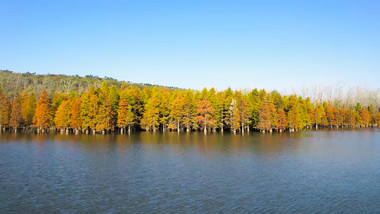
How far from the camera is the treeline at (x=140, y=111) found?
76375 mm

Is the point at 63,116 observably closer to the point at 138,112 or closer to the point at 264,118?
the point at 138,112

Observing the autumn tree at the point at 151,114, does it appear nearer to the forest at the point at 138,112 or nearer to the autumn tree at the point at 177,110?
the forest at the point at 138,112

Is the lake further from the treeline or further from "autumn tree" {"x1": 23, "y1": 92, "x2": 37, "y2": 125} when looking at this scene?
"autumn tree" {"x1": 23, "y1": 92, "x2": 37, "y2": 125}

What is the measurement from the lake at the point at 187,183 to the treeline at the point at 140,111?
127 ft

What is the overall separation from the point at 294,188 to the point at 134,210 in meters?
13.4

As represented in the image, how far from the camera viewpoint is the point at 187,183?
23828mm

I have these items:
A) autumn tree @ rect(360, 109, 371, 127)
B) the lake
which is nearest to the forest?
the lake

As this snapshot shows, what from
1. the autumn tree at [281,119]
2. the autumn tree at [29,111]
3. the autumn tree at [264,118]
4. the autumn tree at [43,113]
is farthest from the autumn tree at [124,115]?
the autumn tree at [281,119]

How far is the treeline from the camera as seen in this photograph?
76.4 meters

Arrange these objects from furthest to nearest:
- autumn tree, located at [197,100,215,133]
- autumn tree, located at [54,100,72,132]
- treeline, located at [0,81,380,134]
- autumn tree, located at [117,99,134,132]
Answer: autumn tree, located at [197,100,215,133]
autumn tree, located at [117,99,134,132]
autumn tree, located at [54,100,72,132]
treeline, located at [0,81,380,134]

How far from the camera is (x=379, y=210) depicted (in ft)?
58.5

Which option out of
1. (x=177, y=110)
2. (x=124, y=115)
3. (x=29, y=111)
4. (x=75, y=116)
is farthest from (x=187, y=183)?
(x=29, y=111)

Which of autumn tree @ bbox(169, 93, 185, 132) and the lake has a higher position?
autumn tree @ bbox(169, 93, 185, 132)

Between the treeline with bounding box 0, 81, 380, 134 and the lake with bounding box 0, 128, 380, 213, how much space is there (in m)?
38.8
